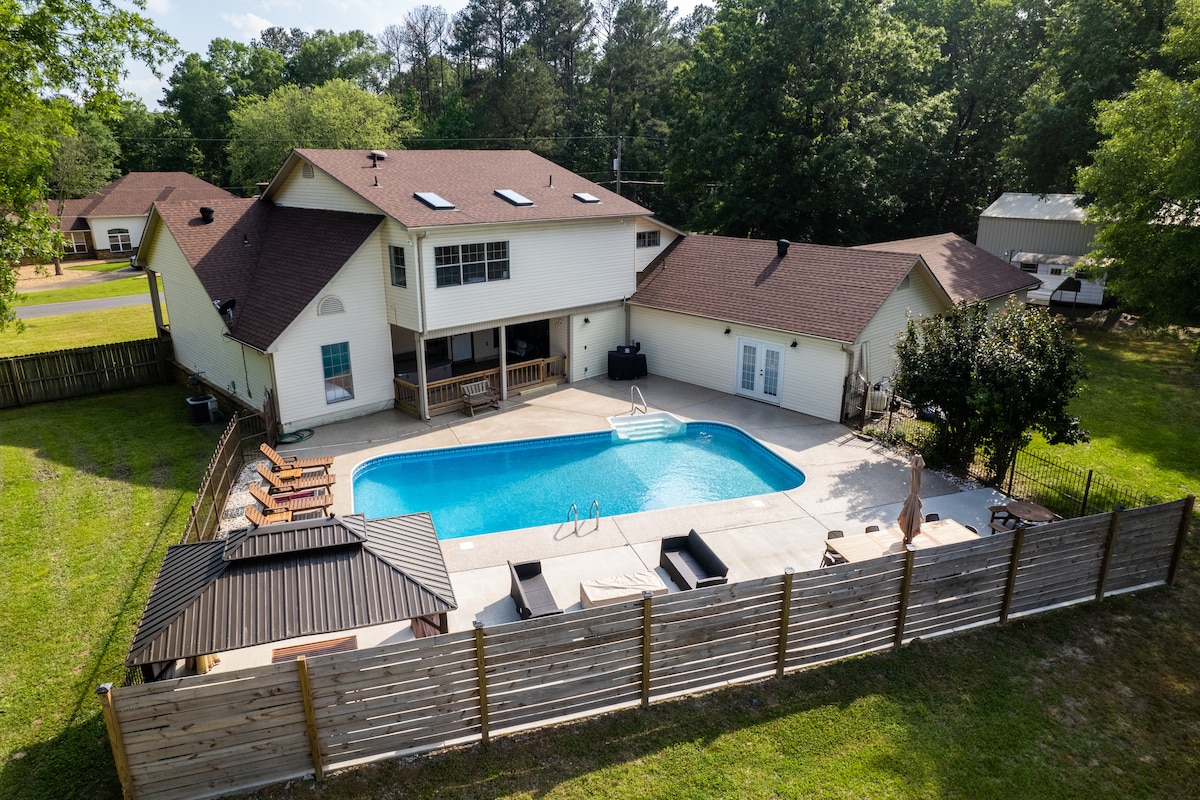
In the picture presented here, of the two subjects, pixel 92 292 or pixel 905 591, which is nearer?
pixel 905 591

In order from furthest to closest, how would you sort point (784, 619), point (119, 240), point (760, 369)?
point (119, 240), point (760, 369), point (784, 619)

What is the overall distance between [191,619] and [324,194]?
15.8 metres

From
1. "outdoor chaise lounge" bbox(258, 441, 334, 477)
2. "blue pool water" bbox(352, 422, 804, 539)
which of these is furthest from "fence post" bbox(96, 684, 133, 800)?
"outdoor chaise lounge" bbox(258, 441, 334, 477)

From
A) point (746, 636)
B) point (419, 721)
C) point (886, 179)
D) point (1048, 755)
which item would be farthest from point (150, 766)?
point (886, 179)

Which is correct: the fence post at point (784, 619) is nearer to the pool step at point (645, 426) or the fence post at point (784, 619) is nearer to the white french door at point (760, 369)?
the pool step at point (645, 426)

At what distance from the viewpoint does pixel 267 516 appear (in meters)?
12.8

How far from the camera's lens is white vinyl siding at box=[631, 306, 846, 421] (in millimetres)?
19406

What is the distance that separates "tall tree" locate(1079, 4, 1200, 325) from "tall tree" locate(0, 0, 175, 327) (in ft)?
80.5

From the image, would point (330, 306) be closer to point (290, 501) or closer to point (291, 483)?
point (291, 483)

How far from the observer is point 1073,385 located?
46.3 ft

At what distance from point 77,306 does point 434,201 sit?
81.8 ft

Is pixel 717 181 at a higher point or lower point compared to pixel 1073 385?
higher

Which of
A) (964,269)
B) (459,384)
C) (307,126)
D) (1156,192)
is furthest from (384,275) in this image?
(307,126)

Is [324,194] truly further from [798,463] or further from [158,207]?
[798,463]
